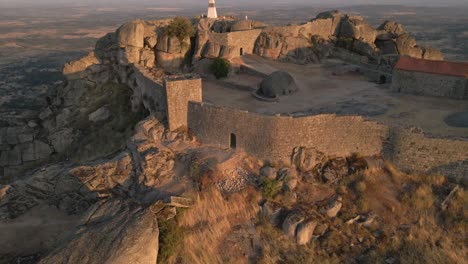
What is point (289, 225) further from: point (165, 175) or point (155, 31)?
point (155, 31)

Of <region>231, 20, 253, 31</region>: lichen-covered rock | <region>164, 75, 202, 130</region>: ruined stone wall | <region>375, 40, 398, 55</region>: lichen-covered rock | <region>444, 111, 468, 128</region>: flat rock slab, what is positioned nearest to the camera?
<region>444, 111, 468, 128</region>: flat rock slab

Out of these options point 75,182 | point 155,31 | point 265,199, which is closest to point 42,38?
point 155,31

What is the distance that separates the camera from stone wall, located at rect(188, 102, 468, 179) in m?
19.6

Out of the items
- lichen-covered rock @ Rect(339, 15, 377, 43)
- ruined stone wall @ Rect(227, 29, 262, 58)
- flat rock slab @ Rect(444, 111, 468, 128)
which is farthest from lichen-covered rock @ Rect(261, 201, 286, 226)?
lichen-covered rock @ Rect(339, 15, 377, 43)

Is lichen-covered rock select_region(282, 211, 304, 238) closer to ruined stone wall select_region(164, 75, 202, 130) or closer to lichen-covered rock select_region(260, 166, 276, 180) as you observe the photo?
lichen-covered rock select_region(260, 166, 276, 180)

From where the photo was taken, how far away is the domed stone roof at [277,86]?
28688 mm

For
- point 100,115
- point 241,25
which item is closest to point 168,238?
point 100,115

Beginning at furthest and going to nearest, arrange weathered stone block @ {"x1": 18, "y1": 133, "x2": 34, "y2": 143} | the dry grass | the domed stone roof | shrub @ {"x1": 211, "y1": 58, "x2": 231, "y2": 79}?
weathered stone block @ {"x1": 18, "y1": 133, "x2": 34, "y2": 143} < shrub @ {"x1": 211, "y1": 58, "x2": 231, "y2": 79} < the domed stone roof < the dry grass

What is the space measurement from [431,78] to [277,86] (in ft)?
36.0

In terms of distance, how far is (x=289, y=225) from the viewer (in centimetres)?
1853

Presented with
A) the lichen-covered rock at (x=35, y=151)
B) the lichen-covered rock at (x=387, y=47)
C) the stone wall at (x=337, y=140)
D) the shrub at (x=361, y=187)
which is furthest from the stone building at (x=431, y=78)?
the lichen-covered rock at (x=35, y=151)

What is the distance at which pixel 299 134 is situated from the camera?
69.4 ft

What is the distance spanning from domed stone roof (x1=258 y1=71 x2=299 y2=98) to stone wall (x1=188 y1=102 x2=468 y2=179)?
24.5 ft

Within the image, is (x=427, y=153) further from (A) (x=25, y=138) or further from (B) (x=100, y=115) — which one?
(A) (x=25, y=138)
